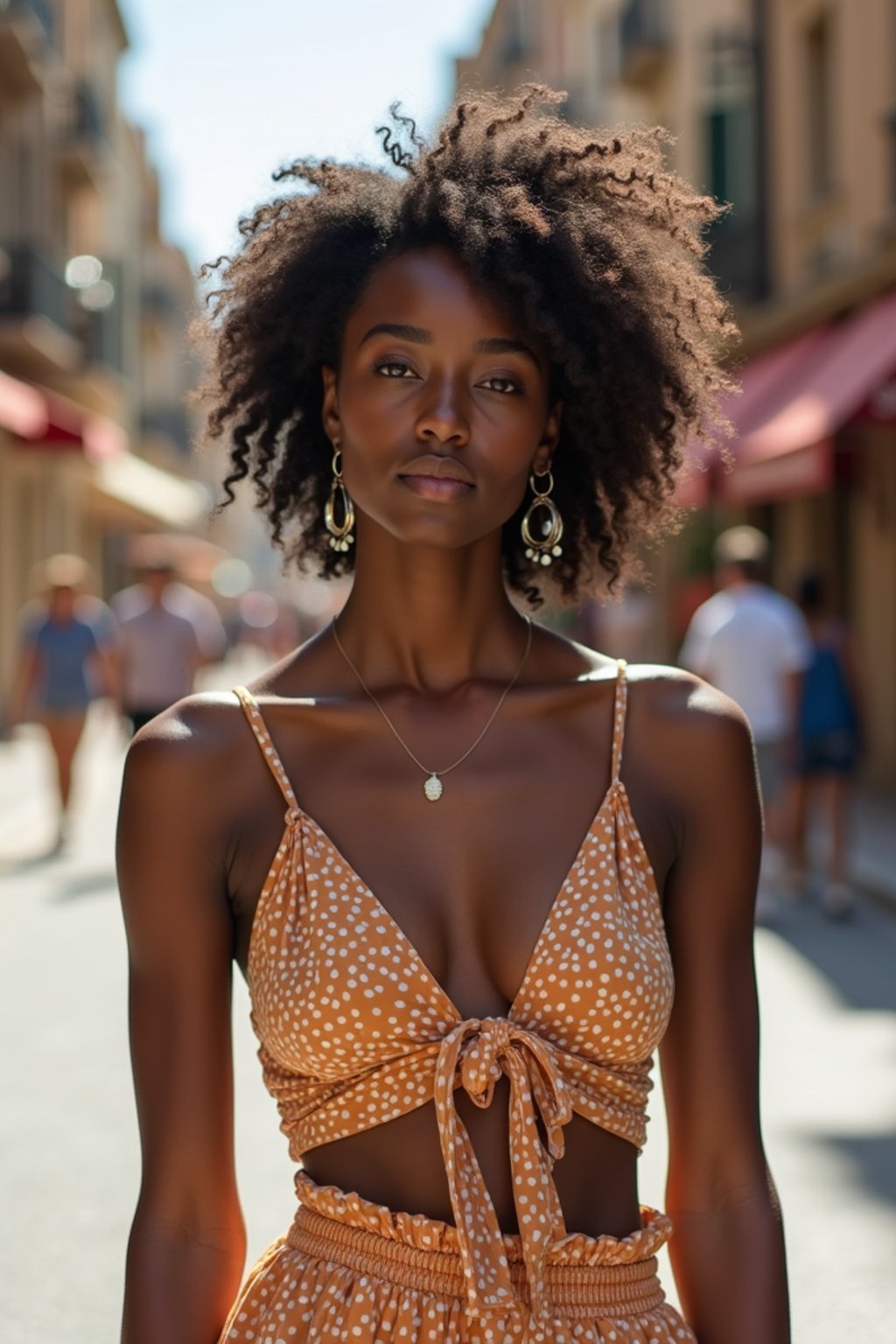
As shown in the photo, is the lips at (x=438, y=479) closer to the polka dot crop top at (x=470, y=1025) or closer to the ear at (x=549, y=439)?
the ear at (x=549, y=439)

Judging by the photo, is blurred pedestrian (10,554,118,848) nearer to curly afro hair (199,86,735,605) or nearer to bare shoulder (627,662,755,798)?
curly afro hair (199,86,735,605)

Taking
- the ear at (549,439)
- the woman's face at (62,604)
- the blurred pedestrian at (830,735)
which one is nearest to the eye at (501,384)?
the ear at (549,439)

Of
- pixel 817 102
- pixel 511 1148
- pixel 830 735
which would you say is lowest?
pixel 511 1148

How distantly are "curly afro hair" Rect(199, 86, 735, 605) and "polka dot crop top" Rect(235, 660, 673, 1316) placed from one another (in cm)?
60

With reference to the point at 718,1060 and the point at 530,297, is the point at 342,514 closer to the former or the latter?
the point at 530,297

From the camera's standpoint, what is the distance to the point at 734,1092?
2158mm

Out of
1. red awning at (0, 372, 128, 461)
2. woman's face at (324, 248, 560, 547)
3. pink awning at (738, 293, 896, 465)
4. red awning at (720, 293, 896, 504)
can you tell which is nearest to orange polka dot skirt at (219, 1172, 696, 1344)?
woman's face at (324, 248, 560, 547)

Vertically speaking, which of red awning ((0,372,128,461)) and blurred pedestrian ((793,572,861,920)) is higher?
red awning ((0,372,128,461))

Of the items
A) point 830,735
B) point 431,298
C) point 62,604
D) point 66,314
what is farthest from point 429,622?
point 66,314

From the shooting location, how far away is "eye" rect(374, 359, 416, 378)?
88.3 inches

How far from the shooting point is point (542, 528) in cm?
260

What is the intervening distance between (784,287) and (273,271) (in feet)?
65.7

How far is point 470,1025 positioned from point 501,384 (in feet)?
2.28

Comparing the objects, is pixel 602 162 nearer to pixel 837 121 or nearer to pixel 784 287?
pixel 837 121
